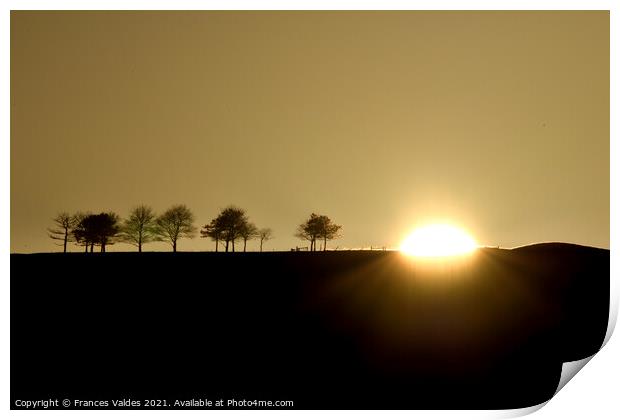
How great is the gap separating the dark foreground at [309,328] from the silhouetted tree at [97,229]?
66cm

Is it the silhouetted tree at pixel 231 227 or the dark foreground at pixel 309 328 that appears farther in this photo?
the silhouetted tree at pixel 231 227

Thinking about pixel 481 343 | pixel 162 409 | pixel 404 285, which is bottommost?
pixel 162 409

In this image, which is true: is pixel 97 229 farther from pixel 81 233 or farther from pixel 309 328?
pixel 309 328

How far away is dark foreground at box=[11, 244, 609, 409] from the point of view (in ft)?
29.3

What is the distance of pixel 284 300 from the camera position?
42.2ft

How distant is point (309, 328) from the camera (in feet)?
37.9

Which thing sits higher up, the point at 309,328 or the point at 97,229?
the point at 97,229

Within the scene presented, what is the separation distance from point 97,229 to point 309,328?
28.2 ft

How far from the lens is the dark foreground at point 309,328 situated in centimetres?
894

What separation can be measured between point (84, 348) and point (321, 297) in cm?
455

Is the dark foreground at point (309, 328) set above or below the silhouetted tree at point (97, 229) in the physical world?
below

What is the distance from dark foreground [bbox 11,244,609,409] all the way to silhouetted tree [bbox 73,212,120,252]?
2.15ft

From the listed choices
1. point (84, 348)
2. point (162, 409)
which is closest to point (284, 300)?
point (84, 348)
